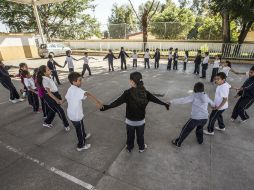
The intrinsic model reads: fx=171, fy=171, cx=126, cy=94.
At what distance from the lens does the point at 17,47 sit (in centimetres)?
1945

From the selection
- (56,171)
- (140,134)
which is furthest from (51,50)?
(140,134)

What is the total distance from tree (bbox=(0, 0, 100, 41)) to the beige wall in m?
5.95

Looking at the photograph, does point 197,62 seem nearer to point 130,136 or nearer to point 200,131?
point 200,131

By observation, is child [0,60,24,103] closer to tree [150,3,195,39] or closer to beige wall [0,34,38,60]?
beige wall [0,34,38,60]

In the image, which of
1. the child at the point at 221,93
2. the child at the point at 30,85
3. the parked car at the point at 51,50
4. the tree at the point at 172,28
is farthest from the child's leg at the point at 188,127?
the parked car at the point at 51,50

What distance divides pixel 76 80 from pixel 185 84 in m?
6.92

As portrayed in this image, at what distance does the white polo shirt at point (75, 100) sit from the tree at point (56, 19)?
1022 inches

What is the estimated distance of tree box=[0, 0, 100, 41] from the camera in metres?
23.8

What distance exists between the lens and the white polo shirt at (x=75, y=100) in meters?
3.43

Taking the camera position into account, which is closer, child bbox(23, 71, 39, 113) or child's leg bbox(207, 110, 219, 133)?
child's leg bbox(207, 110, 219, 133)

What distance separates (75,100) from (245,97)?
185 inches

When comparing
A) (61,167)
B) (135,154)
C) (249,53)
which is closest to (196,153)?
(135,154)

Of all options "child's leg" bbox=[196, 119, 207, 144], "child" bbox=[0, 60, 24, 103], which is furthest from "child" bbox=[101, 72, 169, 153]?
"child" bbox=[0, 60, 24, 103]

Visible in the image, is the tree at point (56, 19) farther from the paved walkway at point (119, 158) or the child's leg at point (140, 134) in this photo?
the child's leg at point (140, 134)
